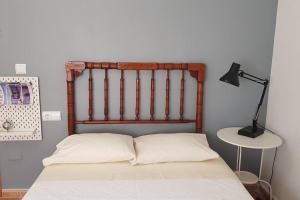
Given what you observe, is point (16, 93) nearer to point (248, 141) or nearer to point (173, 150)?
point (173, 150)

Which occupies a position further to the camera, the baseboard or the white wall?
the baseboard

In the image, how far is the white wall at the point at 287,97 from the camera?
207cm

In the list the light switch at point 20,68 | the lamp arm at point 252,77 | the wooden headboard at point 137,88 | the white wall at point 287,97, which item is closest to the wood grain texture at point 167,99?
the wooden headboard at point 137,88

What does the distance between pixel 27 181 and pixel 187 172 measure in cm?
146

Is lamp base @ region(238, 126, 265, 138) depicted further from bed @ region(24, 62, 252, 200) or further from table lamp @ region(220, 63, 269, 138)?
bed @ region(24, 62, 252, 200)

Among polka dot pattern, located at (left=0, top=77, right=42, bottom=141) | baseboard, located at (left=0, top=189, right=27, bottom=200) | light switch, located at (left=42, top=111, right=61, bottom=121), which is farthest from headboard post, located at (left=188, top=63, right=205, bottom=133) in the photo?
baseboard, located at (left=0, top=189, right=27, bottom=200)

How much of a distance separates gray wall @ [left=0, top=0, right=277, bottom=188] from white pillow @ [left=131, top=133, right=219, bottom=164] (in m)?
0.34

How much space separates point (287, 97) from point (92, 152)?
1536mm

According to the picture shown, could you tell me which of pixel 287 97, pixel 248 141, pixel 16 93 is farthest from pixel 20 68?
pixel 287 97

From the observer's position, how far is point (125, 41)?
7.43 feet

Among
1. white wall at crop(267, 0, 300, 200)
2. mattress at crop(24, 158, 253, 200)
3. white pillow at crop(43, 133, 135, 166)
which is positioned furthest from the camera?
white wall at crop(267, 0, 300, 200)

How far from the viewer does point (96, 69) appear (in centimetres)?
229

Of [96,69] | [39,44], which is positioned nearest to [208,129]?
[96,69]

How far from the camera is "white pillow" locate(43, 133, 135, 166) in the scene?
1.93 metres
